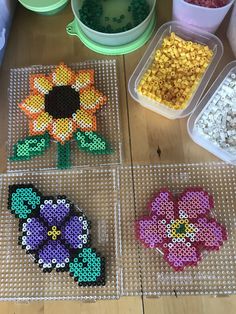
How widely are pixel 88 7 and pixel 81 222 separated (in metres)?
0.54

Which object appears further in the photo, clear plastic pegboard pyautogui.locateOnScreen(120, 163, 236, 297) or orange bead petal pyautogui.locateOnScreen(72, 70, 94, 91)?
orange bead petal pyautogui.locateOnScreen(72, 70, 94, 91)

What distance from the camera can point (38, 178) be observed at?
2.89 ft

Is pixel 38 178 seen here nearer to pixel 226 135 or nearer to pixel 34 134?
pixel 34 134

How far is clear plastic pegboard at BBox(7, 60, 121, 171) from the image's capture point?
0.88 m

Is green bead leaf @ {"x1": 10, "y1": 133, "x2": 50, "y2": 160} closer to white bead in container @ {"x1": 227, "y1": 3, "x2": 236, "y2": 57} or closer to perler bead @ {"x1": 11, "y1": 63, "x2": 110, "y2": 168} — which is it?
perler bead @ {"x1": 11, "y1": 63, "x2": 110, "y2": 168}

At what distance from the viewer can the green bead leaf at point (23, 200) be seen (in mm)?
835

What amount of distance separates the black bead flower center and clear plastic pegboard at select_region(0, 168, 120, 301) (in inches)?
5.6

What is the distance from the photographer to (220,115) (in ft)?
2.72

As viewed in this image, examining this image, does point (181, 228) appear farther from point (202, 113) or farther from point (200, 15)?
point (200, 15)

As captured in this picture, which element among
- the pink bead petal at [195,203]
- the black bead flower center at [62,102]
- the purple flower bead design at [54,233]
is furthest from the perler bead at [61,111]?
the pink bead petal at [195,203]

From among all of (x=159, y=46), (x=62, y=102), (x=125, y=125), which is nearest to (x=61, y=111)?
(x=62, y=102)

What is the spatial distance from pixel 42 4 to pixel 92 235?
1.93 feet

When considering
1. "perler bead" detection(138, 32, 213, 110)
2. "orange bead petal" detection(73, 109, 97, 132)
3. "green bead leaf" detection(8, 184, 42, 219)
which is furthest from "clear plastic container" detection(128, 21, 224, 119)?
"green bead leaf" detection(8, 184, 42, 219)

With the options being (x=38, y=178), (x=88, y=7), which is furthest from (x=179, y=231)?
(x=88, y=7)
